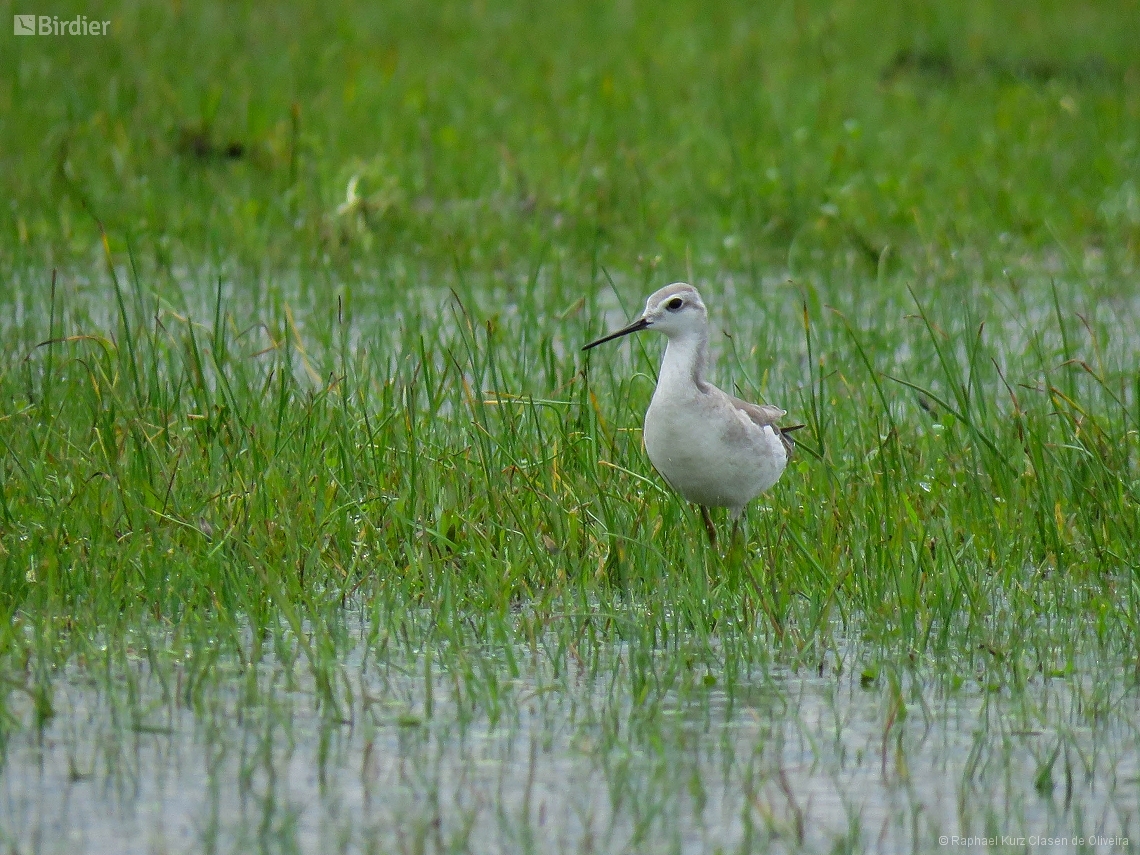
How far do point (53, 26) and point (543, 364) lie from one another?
28.4ft

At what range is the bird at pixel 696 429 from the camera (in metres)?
5.59

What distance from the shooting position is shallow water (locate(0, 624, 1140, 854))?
3.91 meters

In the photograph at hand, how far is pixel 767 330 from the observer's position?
846 cm

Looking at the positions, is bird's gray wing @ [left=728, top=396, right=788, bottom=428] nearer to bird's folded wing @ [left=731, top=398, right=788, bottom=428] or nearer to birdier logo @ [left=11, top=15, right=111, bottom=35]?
bird's folded wing @ [left=731, top=398, right=788, bottom=428]

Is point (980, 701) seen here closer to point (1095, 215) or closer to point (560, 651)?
point (560, 651)

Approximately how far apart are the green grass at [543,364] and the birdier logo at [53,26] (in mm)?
243

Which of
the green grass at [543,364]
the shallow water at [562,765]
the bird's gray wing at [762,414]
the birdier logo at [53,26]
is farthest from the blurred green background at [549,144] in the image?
the shallow water at [562,765]

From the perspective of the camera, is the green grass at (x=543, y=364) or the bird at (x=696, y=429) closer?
the green grass at (x=543, y=364)

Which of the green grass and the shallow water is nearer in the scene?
the shallow water

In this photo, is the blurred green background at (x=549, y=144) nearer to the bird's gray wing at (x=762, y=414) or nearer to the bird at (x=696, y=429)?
the bird's gray wing at (x=762, y=414)

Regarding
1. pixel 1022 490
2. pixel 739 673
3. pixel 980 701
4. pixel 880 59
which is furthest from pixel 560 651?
pixel 880 59

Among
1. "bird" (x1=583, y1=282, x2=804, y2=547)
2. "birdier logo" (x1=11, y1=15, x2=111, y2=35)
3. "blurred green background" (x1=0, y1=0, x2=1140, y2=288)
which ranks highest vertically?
"birdier logo" (x1=11, y1=15, x2=111, y2=35)

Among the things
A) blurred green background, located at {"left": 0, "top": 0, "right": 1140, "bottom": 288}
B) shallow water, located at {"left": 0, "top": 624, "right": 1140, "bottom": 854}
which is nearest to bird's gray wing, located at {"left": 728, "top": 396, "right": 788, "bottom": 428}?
shallow water, located at {"left": 0, "top": 624, "right": 1140, "bottom": 854}

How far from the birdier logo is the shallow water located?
10.6m
